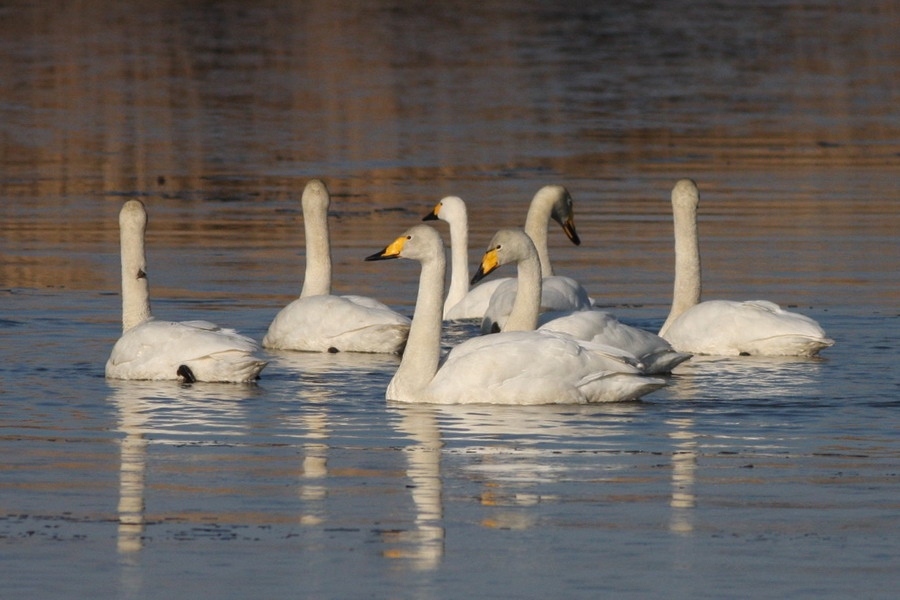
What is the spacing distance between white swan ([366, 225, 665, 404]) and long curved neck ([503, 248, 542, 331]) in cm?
151

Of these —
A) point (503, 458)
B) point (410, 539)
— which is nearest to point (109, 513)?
point (410, 539)

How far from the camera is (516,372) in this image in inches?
486

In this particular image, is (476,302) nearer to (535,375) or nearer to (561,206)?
(561,206)

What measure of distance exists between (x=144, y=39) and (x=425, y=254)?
42.8 meters

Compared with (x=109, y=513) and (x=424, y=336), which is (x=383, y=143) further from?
(x=109, y=513)

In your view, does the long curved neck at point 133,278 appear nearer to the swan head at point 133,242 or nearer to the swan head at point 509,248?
the swan head at point 133,242

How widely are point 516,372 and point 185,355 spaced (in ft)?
7.52

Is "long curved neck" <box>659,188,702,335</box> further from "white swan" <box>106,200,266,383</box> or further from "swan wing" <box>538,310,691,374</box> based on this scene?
"white swan" <box>106,200,266,383</box>

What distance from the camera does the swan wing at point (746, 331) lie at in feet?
47.9

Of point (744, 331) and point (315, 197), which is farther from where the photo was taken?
point (315, 197)

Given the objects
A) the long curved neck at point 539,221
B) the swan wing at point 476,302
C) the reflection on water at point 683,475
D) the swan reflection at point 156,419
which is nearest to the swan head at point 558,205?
the long curved neck at point 539,221

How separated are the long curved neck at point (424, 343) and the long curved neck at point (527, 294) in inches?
50.1

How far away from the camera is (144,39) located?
54.6 m

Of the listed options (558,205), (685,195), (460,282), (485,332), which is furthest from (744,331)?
(460,282)
